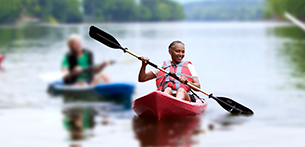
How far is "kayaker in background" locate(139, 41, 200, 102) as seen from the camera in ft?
16.0

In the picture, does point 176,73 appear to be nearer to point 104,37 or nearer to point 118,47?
point 118,47

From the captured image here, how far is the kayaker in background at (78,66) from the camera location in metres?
8.86

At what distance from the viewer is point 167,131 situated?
5.95 metres

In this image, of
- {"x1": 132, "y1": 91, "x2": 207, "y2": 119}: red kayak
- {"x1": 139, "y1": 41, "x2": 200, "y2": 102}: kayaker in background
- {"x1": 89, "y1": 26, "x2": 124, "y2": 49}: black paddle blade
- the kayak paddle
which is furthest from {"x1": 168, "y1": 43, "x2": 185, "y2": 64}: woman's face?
{"x1": 89, "y1": 26, "x2": 124, "y2": 49}: black paddle blade

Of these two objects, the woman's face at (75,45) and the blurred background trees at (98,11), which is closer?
the woman's face at (75,45)

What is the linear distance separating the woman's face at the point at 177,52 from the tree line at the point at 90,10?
98.1 meters

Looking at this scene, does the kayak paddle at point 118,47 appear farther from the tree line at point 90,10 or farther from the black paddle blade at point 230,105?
the tree line at point 90,10

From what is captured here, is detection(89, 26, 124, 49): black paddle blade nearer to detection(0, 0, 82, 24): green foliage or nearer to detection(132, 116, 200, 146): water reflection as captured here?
detection(132, 116, 200, 146): water reflection

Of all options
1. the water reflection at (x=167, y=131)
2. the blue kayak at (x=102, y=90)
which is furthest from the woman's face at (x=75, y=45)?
the water reflection at (x=167, y=131)

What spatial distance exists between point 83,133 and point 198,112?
1.60 metres

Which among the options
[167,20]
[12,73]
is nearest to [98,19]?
[167,20]

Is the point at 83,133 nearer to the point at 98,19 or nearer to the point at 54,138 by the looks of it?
the point at 54,138

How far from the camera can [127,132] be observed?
20.1 ft

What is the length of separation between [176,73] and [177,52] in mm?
339
